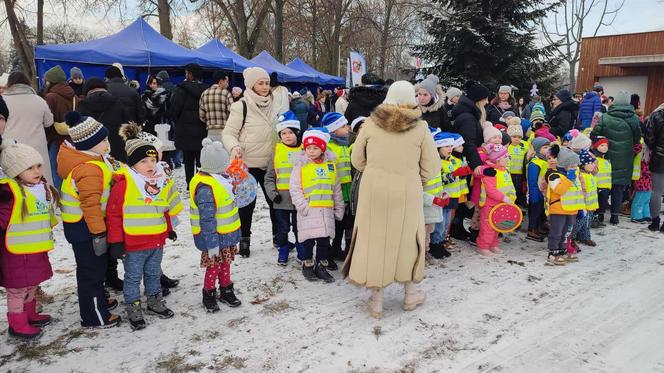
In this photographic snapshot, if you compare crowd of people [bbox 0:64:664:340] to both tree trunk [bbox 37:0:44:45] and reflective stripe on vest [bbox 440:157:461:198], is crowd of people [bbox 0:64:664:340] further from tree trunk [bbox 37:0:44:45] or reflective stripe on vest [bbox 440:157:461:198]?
tree trunk [bbox 37:0:44:45]

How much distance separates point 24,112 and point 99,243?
11.4ft

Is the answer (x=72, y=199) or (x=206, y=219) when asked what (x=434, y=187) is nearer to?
(x=206, y=219)

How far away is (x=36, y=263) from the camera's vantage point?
3.07 meters

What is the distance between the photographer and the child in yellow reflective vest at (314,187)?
4.08 meters

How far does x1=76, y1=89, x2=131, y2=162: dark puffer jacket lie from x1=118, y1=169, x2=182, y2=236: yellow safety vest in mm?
2662

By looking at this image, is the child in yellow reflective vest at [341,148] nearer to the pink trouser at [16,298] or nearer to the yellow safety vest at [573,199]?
the yellow safety vest at [573,199]

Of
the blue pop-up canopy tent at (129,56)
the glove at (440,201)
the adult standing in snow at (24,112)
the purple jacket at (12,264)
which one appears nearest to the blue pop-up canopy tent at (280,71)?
the blue pop-up canopy tent at (129,56)

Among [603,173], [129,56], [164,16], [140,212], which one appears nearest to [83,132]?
[140,212]

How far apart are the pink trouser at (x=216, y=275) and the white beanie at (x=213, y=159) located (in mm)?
816

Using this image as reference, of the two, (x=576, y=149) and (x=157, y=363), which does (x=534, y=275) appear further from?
(x=157, y=363)

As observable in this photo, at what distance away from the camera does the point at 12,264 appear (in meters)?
2.98

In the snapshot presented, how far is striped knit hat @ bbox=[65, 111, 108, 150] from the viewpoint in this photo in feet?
10.2

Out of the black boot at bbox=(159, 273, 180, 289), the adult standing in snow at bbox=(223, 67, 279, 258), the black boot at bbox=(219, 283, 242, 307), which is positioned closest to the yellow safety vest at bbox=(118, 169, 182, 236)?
the black boot at bbox=(219, 283, 242, 307)

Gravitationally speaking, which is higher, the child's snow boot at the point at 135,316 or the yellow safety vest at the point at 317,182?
the yellow safety vest at the point at 317,182
